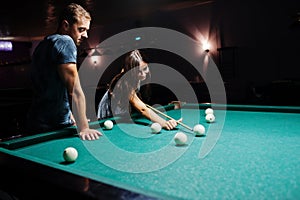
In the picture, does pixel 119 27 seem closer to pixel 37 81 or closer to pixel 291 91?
pixel 291 91

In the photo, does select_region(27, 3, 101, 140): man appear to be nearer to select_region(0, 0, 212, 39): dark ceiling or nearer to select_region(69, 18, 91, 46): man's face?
select_region(69, 18, 91, 46): man's face

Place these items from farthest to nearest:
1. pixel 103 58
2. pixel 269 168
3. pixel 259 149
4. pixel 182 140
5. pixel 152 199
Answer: pixel 103 58, pixel 182 140, pixel 259 149, pixel 269 168, pixel 152 199

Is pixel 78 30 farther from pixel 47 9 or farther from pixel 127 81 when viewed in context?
pixel 47 9

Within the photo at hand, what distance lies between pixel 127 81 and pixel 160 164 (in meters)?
1.56

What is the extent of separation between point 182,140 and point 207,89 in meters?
5.55

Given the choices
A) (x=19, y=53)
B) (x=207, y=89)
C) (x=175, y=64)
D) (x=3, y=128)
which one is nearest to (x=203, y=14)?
(x=175, y=64)

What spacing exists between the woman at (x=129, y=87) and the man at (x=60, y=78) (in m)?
0.56

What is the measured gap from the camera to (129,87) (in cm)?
290

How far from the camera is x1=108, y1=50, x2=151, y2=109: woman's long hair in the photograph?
109 inches

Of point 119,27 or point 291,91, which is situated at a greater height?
point 119,27

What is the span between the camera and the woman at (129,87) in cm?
276

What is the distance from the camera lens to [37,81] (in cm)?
240

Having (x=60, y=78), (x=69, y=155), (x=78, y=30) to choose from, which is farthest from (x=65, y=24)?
(x=69, y=155)

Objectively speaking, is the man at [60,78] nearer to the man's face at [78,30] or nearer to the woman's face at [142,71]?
the man's face at [78,30]
